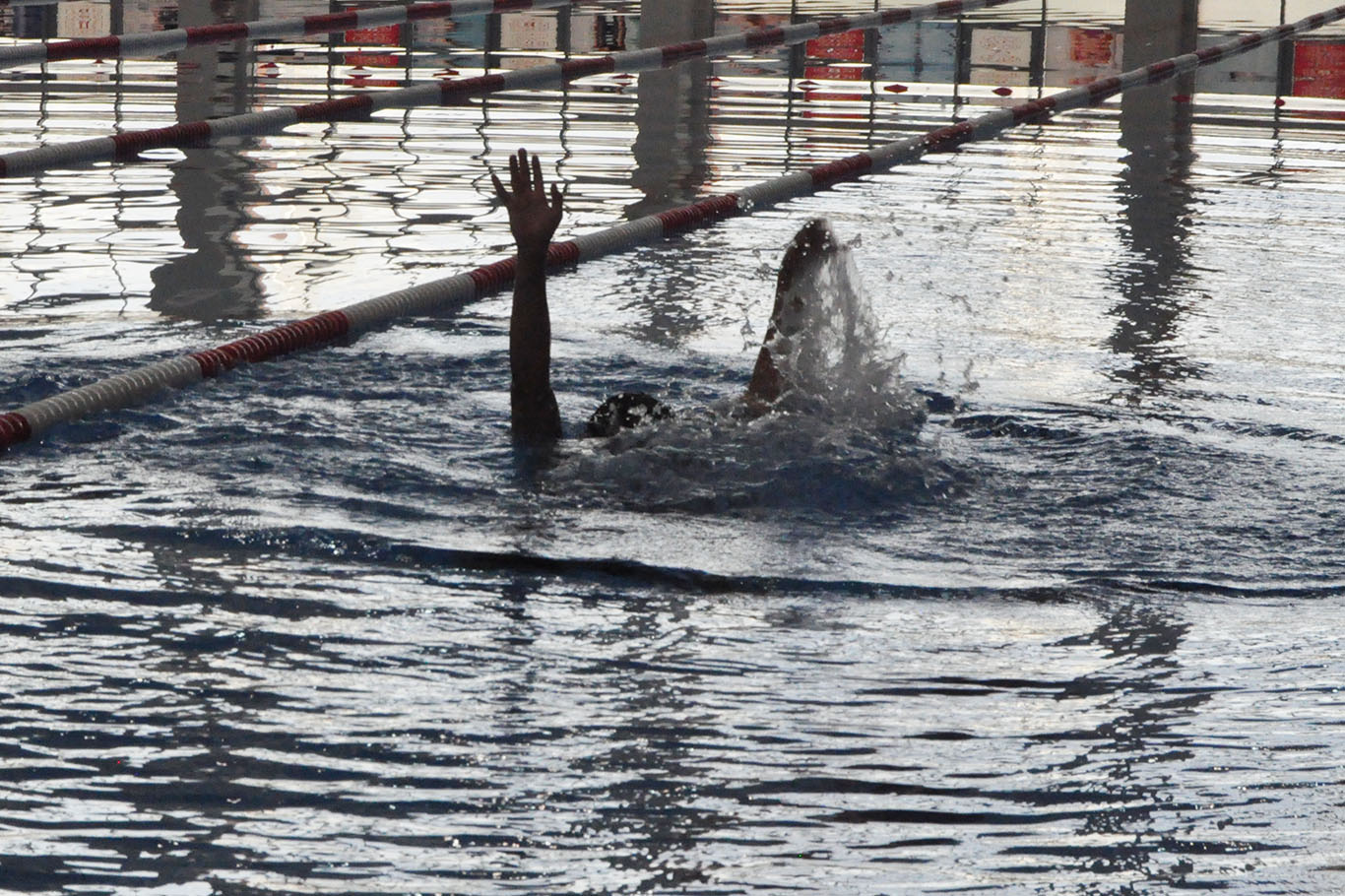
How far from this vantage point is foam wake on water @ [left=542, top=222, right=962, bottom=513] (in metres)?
3.89

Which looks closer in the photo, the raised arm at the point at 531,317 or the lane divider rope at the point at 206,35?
the raised arm at the point at 531,317

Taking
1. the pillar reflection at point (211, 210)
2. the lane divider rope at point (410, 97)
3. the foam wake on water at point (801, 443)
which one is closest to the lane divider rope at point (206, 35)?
the pillar reflection at point (211, 210)

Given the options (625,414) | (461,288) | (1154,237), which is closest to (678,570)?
(625,414)

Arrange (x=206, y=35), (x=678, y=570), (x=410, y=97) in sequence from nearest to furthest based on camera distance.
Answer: (x=678, y=570) → (x=410, y=97) → (x=206, y=35)

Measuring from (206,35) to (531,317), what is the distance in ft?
27.2

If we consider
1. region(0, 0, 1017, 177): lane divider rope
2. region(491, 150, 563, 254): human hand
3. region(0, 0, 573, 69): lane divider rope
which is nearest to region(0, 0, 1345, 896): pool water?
region(491, 150, 563, 254): human hand

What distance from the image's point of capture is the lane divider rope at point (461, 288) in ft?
14.3

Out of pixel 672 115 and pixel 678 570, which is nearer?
pixel 678 570

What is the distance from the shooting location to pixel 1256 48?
50.9 ft

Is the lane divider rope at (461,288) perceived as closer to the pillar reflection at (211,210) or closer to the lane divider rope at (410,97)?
the pillar reflection at (211,210)

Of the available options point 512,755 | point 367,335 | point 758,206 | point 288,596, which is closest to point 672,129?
point 758,206

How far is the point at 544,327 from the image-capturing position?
13.1 ft

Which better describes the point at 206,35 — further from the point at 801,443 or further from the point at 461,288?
the point at 801,443

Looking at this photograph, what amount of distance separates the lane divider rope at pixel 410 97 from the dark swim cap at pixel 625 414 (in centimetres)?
466
